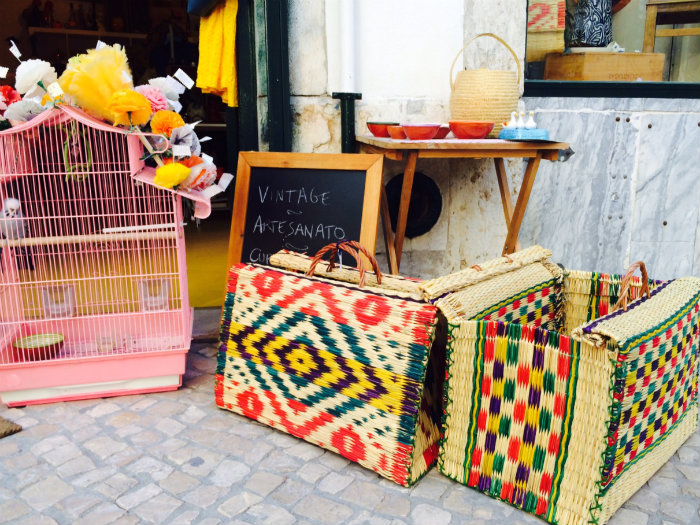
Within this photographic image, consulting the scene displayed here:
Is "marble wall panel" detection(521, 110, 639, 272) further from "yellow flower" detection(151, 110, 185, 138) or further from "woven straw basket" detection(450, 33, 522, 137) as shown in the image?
"yellow flower" detection(151, 110, 185, 138)

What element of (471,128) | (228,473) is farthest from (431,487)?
(471,128)

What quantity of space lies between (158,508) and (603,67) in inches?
145

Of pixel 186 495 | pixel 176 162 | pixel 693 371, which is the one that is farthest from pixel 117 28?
pixel 693 371

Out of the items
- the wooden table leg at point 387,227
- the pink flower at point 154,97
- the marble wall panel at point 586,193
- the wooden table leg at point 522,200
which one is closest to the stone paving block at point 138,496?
the pink flower at point 154,97

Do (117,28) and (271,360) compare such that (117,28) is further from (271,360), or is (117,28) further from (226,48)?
(271,360)

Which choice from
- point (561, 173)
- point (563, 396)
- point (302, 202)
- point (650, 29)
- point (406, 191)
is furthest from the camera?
point (650, 29)

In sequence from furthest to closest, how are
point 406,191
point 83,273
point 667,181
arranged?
1. point 667,181
2. point 406,191
3. point 83,273

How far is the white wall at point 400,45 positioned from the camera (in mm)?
3559

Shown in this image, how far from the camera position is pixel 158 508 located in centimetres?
213

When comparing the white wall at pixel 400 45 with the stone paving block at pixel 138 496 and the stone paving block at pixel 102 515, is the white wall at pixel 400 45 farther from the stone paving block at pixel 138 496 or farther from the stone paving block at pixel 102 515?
the stone paving block at pixel 102 515

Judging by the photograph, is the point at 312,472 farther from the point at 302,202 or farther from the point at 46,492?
the point at 302,202

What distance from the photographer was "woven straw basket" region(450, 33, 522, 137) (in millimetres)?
3320

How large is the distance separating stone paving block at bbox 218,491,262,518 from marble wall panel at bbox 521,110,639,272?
2.58 meters

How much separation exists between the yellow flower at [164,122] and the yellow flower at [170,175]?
0.16 m
